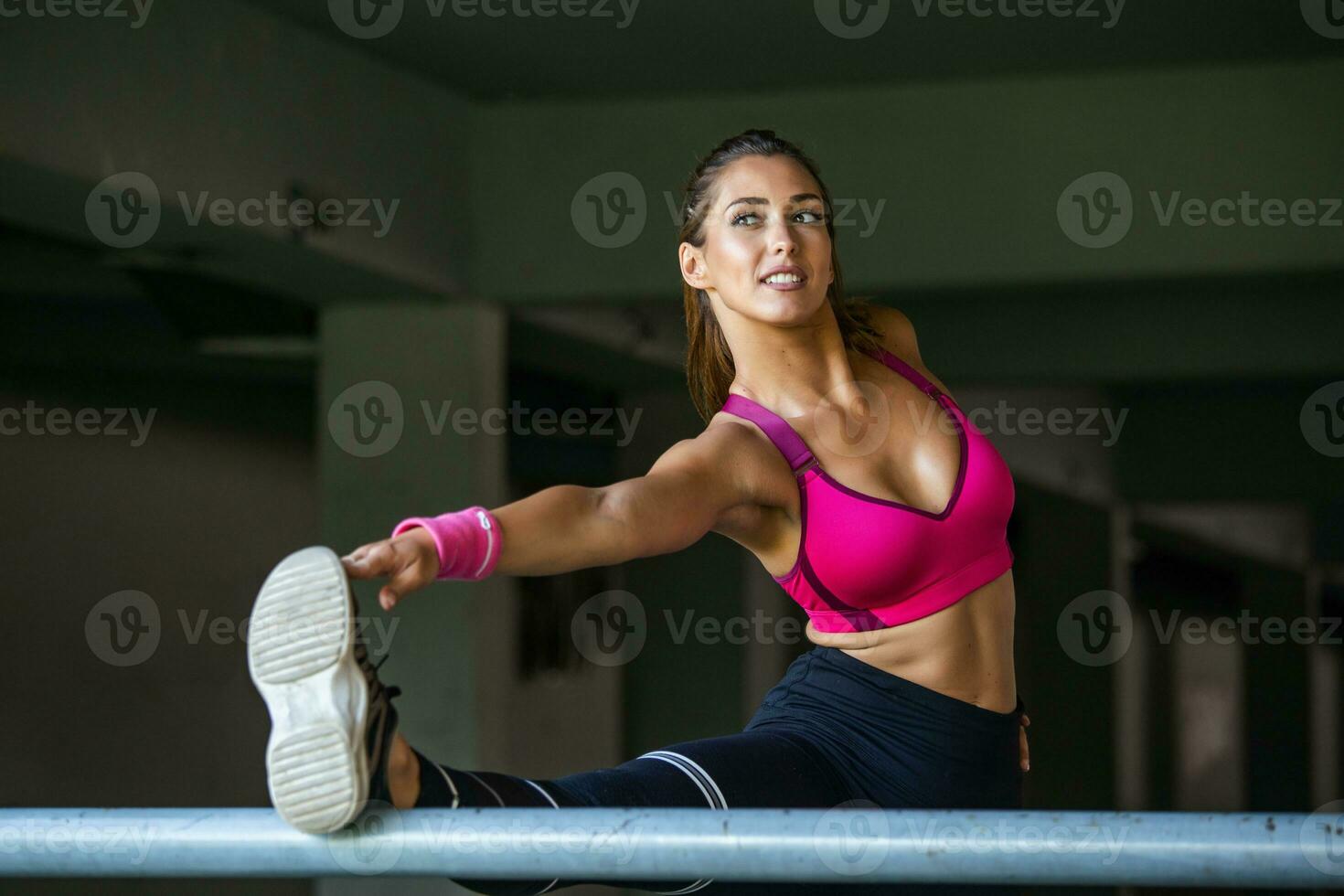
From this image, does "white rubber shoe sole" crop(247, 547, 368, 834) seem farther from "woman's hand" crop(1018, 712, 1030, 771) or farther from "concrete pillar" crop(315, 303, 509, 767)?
"concrete pillar" crop(315, 303, 509, 767)

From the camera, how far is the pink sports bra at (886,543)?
1803 mm

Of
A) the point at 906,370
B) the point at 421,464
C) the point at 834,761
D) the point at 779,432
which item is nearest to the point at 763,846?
the point at 834,761

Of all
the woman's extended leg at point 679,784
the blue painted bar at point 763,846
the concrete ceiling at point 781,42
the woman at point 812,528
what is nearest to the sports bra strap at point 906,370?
the woman at point 812,528

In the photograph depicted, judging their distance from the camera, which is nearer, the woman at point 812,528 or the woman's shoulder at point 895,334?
the woman at point 812,528

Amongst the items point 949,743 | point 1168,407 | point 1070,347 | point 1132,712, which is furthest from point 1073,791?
point 949,743

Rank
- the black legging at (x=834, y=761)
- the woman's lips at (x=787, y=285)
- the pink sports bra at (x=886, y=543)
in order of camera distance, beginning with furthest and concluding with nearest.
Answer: the woman's lips at (x=787, y=285), the pink sports bra at (x=886, y=543), the black legging at (x=834, y=761)

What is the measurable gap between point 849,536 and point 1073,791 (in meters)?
9.93

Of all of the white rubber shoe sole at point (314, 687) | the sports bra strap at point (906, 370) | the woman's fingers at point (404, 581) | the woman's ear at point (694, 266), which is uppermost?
the woman's ear at point (694, 266)

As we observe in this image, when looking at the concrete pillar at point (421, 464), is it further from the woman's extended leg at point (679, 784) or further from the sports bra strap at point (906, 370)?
the woman's extended leg at point (679, 784)

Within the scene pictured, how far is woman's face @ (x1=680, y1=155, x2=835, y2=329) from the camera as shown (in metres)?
1.93

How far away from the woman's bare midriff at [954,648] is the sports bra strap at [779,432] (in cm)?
24

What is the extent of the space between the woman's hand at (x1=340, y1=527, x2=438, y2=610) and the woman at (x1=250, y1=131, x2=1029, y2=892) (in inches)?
2.9

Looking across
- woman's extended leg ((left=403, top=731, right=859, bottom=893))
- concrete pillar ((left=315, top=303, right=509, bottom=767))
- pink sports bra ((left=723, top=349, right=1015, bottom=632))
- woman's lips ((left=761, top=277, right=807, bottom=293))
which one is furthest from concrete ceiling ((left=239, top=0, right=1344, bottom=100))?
woman's extended leg ((left=403, top=731, right=859, bottom=893))

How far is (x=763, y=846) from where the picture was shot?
4.46 ft
